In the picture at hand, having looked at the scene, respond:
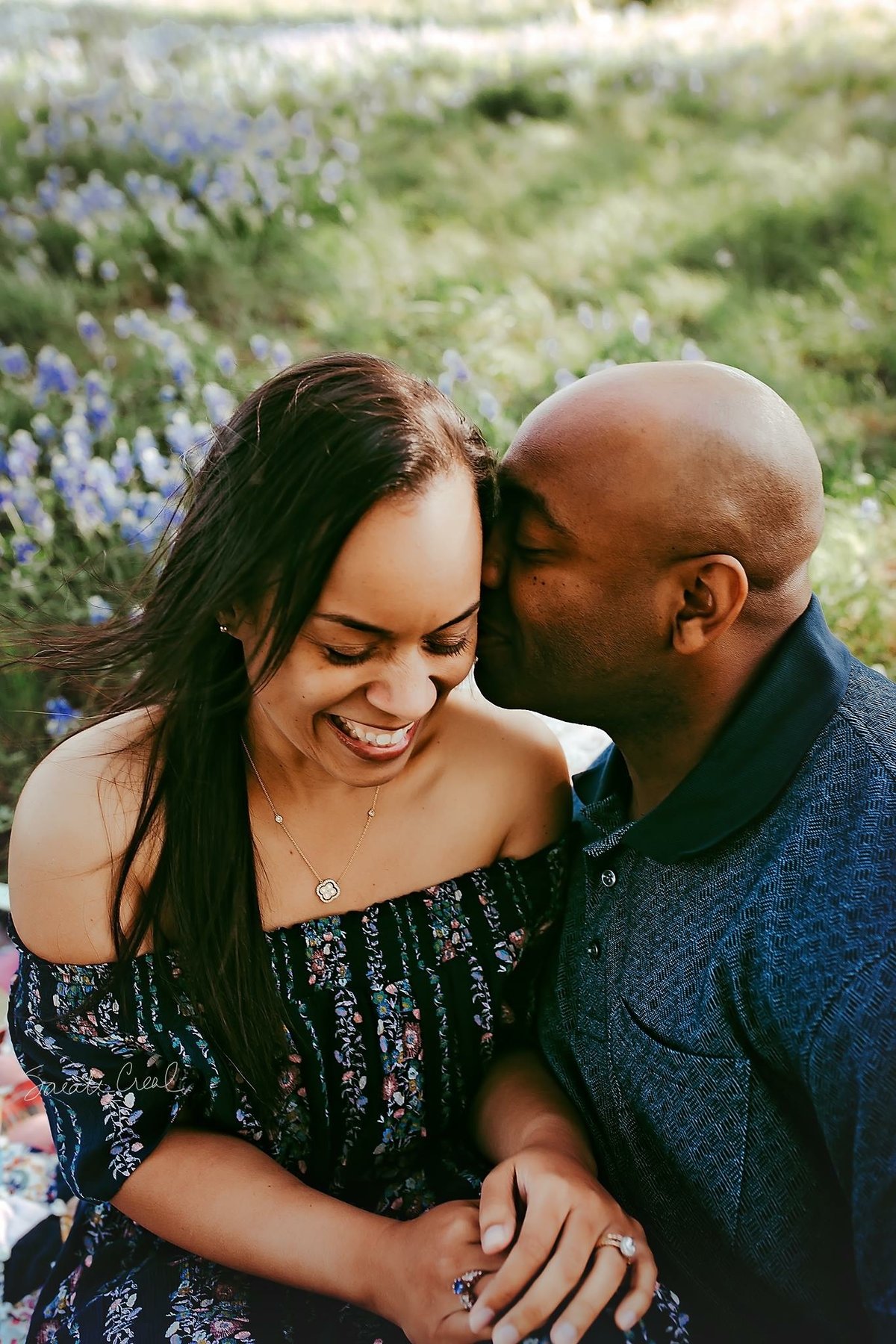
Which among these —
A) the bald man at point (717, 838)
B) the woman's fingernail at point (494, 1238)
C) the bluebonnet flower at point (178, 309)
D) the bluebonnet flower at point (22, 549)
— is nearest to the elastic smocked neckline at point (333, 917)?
the bald man at point (717, 838)

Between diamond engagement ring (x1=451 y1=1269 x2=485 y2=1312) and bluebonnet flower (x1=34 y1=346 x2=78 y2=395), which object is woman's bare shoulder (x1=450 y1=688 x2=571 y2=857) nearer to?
diamond engagement ring (x1=451 y1=1269 x2=485 y2=1312)

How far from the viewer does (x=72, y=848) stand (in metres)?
1.93

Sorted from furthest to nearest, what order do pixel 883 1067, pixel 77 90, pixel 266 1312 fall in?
pixel 77 90, pixel 266 1312, pixel 883 1067

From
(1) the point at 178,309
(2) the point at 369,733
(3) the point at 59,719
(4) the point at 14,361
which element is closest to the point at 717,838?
(2) the point at 369,733

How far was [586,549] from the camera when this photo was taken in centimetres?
196

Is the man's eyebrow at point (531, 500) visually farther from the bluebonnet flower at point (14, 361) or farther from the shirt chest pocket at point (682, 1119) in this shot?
the bluebonnet flower at point (14, 361)

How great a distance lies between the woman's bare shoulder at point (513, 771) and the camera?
2.24m

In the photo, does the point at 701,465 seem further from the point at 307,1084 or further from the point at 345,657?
the point at 307,1084

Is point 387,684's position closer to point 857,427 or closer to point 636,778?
point 636,778

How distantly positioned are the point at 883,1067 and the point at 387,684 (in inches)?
33.1

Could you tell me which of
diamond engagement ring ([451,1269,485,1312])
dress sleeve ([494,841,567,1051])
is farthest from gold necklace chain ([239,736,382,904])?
diamond engagement ring ([451,1269,485,1312])

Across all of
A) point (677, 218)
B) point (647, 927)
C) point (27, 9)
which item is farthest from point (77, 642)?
point (27, 9)

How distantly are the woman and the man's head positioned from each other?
0.14 m

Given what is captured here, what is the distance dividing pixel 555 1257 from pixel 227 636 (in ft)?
3.47
